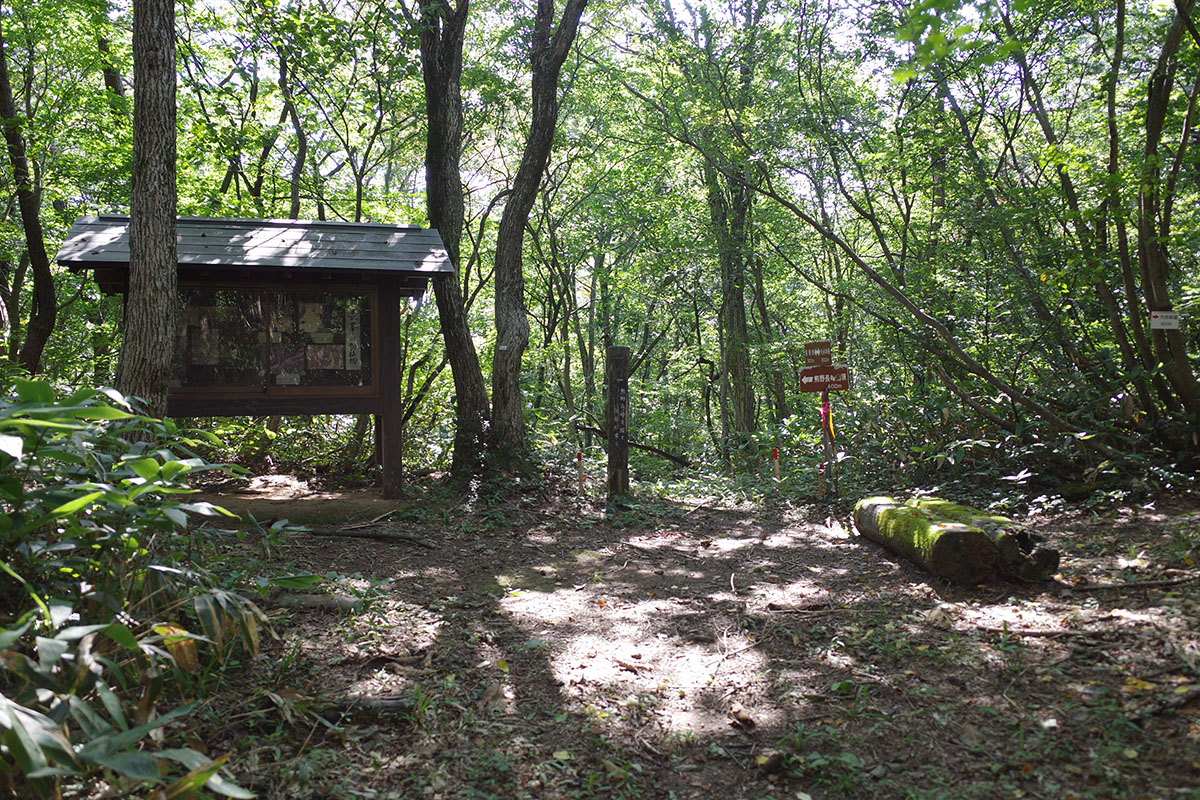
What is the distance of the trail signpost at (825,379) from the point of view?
9.74 metres

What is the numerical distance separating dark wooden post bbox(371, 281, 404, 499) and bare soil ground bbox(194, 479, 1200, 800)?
237cm

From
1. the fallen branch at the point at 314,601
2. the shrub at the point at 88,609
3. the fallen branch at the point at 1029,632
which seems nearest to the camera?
the shrub at the point at 88,609

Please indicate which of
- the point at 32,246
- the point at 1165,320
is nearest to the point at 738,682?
the point at 1165,320

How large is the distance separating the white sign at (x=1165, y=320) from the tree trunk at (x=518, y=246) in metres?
7.02

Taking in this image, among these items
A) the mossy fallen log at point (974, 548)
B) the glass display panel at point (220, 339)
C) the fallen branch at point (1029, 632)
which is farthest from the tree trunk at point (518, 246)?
the fallen branch at point (1029, 632)

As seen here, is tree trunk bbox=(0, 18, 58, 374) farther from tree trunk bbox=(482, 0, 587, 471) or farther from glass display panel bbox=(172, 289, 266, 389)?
tree trunk bbox=(482, 0, 587, 471)

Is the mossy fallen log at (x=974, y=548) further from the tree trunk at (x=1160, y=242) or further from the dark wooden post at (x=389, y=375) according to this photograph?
the dark wooden post at (x=389, y=375)

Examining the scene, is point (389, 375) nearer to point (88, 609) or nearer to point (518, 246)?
point (518, 246)

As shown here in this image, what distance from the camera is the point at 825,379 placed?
32.1 ft

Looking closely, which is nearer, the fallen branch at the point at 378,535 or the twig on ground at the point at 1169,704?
the twig on ground at the point at 1169,704

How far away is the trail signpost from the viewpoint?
9.74 meters

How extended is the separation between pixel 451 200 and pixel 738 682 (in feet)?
26.3

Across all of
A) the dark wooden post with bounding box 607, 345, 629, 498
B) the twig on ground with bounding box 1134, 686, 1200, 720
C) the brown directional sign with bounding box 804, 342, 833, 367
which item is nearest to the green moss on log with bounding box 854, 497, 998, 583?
the twig on ground with bounding box 1134, 686, 1200, 720

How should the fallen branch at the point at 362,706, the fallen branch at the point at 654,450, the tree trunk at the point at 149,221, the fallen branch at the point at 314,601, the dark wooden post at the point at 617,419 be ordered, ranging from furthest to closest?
the fallen branch at the point at 654,450, the dark wooden post at the point at 617,419, the tree trunk at the point at 149,221, the fallen branch at the point at 314,601, the fallen branch at the point at 362,706
